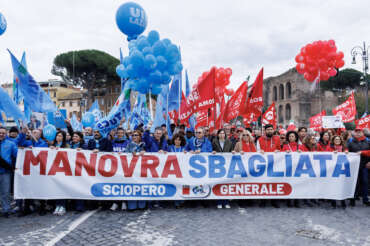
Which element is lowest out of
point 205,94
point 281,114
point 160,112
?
point 160,112

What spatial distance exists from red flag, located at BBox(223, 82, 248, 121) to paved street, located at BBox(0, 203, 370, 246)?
3.66 m

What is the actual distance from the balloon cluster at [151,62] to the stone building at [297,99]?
46963mm

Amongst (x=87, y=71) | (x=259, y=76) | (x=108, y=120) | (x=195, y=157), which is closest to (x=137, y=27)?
(x=108, y=120)

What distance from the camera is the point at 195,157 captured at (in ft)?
19.0

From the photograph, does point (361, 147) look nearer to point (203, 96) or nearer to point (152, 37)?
point (203, 96)

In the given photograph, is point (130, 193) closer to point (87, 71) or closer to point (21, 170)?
point (21, 170)

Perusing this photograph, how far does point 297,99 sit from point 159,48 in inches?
1969

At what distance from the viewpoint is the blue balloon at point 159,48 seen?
30.5 ft

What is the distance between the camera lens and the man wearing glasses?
6.07m

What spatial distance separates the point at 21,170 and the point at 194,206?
11.0 ft

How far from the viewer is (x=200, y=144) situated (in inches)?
245

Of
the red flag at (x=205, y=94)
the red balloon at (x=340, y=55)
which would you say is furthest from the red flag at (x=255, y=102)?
the red balloon at (x=340, y=55)

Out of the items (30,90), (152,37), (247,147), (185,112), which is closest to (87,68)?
(152,37)

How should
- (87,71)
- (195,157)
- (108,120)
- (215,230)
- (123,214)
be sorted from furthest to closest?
1. (87,71)
2. (108,120)
3. (195,157)
4. (123,214)
5. (215,230)
